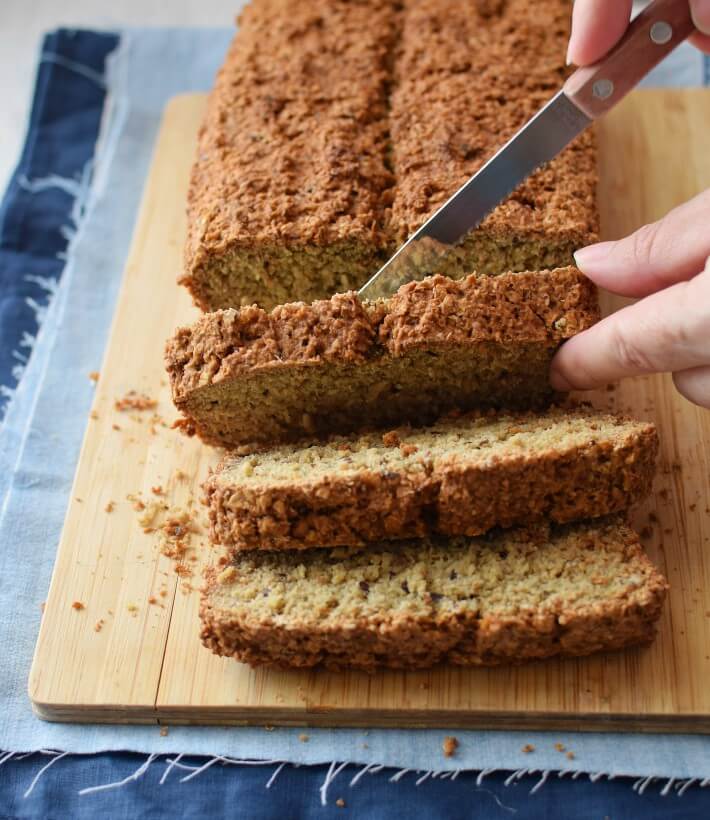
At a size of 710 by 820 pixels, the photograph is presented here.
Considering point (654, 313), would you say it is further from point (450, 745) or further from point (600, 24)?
point (450, 745)

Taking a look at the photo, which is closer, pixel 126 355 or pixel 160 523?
pixel 160 523

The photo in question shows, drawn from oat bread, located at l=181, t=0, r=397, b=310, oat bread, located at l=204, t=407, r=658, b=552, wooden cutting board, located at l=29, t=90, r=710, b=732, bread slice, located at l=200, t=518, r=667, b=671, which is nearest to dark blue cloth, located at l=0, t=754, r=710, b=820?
wooden cutting board, located at l=29, t=90, r=710, b=732

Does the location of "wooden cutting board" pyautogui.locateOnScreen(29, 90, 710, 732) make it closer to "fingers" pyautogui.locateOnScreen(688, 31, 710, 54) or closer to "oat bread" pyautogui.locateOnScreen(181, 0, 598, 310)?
"oat bread" pyautogui.locateOnScreen(181, 0, 598, 310)

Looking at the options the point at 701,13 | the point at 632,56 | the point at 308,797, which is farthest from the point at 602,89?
the point at 308,797

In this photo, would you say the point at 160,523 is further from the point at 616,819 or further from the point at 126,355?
the point at 616,819

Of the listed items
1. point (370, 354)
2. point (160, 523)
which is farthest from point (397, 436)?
point (160, 523)

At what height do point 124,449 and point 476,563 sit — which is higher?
point 124,449
